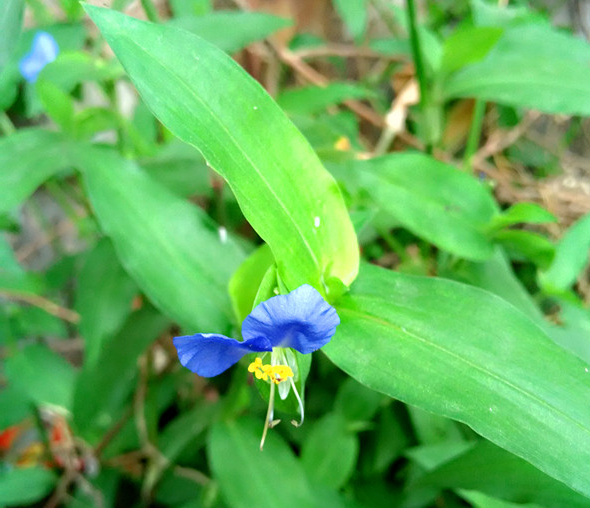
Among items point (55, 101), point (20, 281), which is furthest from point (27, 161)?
point (20, 281)

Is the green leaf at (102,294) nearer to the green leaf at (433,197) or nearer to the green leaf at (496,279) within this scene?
the green leaf at (433,197)

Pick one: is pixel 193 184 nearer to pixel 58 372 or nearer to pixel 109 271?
pixel 109 271

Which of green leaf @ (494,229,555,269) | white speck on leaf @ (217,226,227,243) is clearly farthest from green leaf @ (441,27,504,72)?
white speck on leaf @ (217,226,227,243)

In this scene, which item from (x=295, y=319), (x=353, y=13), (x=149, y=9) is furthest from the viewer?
(x=353, y=13)

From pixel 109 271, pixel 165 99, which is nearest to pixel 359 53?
pixel 109 271

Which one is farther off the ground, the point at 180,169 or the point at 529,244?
the point at 180,169

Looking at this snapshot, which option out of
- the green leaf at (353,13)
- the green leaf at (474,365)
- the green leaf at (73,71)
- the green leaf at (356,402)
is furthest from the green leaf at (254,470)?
the green leaf at (353,13)

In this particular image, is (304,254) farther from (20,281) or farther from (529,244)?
(20,281)
